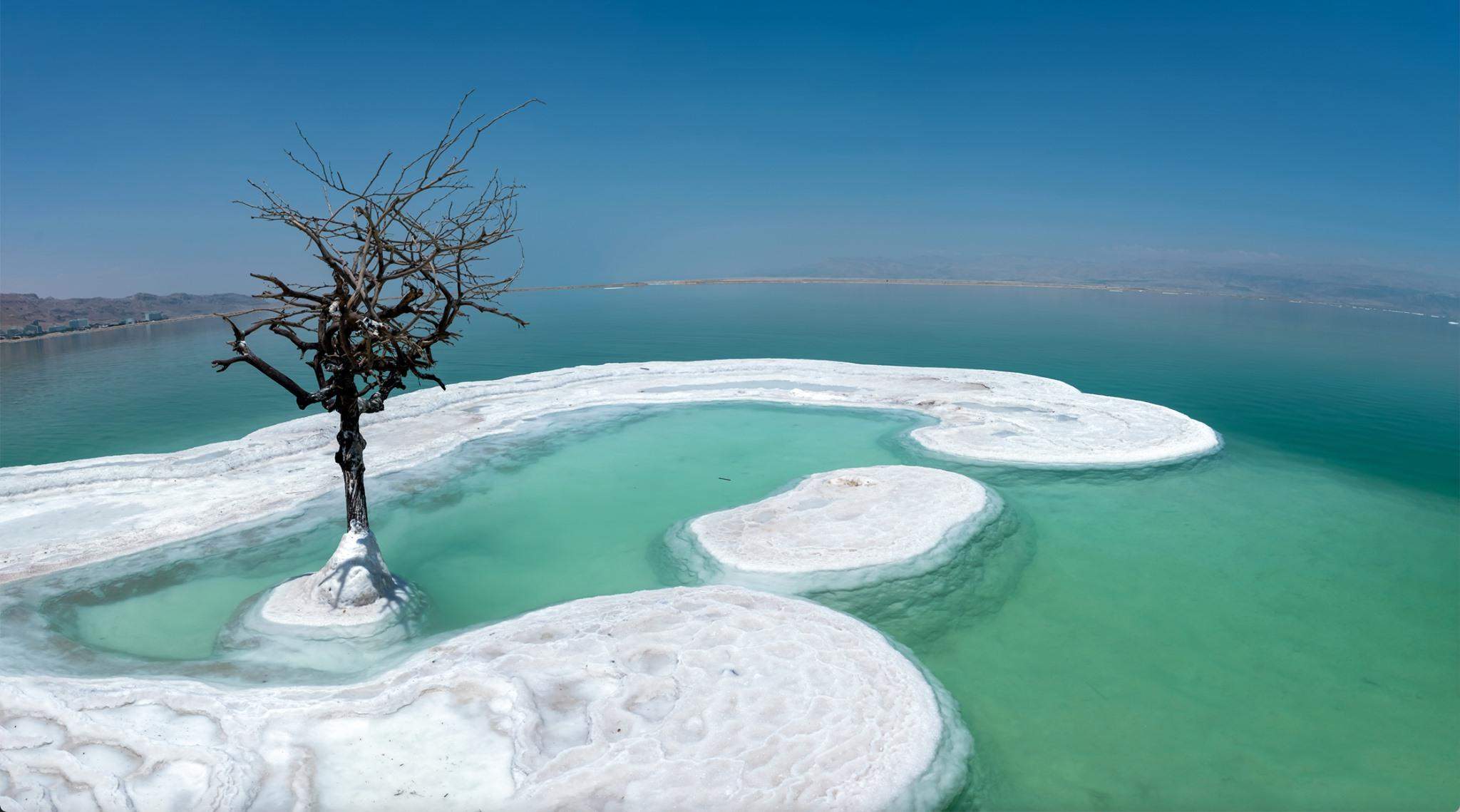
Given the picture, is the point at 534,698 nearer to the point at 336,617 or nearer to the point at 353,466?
the point at 336,617

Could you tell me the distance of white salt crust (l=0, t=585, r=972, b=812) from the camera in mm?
4520

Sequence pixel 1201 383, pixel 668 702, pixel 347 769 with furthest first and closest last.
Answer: pixel 1201 383
pixel 668 702
pixel 347 769

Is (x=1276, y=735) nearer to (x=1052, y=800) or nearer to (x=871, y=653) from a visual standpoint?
(x=1052, y=800)

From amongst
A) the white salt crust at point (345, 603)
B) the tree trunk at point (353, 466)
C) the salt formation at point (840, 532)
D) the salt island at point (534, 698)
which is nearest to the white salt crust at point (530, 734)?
the salt island at point (534, 698)

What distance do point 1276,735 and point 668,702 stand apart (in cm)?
493

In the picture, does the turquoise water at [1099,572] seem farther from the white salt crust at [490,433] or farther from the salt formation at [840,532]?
the white salt crust at [490,433]

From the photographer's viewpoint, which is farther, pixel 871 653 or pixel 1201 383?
pixel 1201 383

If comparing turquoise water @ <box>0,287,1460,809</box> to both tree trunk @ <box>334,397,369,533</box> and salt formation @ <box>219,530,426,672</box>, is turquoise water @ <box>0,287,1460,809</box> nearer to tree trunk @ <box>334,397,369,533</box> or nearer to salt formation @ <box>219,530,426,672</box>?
salt formation @ <box>219,530,426,672</box>

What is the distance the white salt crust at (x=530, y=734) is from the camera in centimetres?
452

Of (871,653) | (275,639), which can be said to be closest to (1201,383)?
(871,653)

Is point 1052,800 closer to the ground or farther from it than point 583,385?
closer to the ground

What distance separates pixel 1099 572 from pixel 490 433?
36.0ft

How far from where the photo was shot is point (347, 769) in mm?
4691

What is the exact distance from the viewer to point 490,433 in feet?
45.9
